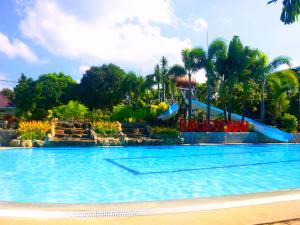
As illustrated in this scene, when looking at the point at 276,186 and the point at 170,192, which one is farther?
the point at 276,186

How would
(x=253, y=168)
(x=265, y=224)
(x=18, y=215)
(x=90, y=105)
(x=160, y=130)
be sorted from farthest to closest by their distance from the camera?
(x=90, y=105), (x=160, y=130), (x=253, y=168), (x=18, y=215), (x=265, y=224)

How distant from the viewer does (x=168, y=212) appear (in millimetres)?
4727

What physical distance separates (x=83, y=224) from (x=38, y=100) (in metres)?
34.9

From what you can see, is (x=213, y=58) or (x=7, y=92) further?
(x=7, y=92)

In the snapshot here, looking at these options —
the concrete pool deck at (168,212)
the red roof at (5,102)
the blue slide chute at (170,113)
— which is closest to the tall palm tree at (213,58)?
the blue slide chute at (170,113)

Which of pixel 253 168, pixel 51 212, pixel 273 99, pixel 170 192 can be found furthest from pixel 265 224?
pixel 273 99

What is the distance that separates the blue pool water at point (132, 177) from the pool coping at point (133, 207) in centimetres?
231

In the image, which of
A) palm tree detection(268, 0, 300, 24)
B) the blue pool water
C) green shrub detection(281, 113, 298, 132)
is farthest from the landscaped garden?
palm tree detection(268, 0, 300, 24)

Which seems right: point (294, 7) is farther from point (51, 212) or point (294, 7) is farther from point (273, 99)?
point (273, 99)

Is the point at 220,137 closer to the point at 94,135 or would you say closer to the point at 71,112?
the point at 94,135

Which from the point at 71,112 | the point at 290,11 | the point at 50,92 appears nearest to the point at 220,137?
the point at 71,112

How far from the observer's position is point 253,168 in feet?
39.6

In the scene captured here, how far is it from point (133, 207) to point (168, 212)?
0.52 m

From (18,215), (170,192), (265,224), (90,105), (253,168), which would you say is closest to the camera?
(265,224)
